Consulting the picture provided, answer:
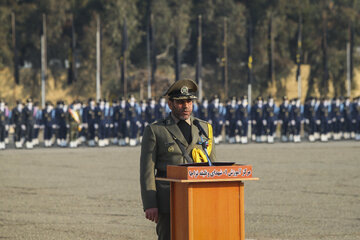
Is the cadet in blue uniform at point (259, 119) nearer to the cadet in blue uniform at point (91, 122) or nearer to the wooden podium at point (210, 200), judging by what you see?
the cadet in blue uniform at point (91, 122)

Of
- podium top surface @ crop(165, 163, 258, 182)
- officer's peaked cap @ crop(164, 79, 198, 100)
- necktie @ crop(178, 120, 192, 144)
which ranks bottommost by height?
podium top surface @ crop(165, 163, 258, 182)

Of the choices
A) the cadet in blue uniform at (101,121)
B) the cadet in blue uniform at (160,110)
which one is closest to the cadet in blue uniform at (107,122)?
the cadet in blue uniform at (101,121)

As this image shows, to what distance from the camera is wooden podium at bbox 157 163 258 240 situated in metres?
4.95

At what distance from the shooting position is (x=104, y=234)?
9.34 m

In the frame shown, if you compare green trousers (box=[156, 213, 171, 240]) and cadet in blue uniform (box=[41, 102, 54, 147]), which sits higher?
cadet in blue uniform (box=[41, 102, 54, 147])

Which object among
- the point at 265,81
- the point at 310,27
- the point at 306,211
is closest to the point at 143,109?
the point at 306,211

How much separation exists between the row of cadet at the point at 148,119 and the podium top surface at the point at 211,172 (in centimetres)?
2448

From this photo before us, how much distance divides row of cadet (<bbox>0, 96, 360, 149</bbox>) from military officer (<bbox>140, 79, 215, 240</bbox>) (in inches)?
943

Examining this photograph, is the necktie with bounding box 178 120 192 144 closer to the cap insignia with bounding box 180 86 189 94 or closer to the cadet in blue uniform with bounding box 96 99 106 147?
the cap insignia with bounding box 180 86 189 94

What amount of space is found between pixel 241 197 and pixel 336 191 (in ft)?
29.8

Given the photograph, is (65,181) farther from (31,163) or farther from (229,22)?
(229,22)

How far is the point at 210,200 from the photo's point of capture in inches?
197

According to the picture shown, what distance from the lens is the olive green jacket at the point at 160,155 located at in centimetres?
546

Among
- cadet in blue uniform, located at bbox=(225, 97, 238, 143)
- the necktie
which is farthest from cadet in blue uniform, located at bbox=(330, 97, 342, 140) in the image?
the necktie
